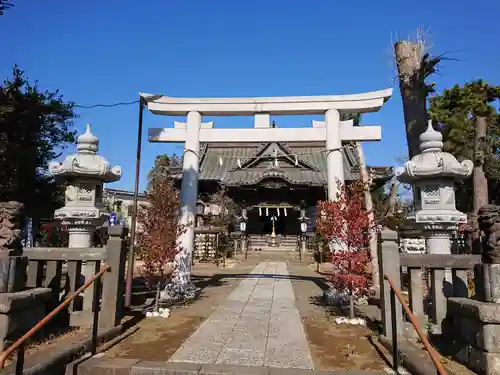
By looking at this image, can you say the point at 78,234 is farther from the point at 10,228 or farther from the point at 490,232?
the point at 490,232

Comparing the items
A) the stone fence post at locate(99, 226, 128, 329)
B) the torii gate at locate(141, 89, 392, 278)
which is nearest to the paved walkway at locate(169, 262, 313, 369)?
the stone fence post at locate(99, 226, 128, 329)

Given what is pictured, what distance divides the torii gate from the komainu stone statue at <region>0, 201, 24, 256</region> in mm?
4528

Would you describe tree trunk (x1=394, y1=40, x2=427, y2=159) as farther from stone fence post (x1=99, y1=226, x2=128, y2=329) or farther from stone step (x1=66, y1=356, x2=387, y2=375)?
stone fence post (x1=99, y1=226, x2=128, y2=329)

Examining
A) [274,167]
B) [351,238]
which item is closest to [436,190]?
[351,238]

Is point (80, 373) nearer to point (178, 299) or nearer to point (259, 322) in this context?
point (259, 322)

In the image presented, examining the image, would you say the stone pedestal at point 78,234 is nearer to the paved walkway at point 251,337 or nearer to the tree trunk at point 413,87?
the paved walkway at point 251,337

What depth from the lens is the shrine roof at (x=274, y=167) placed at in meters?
26.8

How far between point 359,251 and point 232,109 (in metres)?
5.07

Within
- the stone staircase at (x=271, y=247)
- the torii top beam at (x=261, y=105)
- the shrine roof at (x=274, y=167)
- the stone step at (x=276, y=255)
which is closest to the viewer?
the torii top beam at (x=261, y=105)

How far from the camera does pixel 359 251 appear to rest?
20.9ft

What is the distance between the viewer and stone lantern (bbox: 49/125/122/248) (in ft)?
22.5

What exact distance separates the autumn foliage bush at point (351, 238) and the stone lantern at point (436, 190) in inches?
41.9

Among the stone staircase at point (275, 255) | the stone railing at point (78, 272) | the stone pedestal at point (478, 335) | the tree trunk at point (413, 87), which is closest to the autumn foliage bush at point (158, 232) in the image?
the stone railing at point (78, 272)

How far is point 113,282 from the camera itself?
18.3 feet
